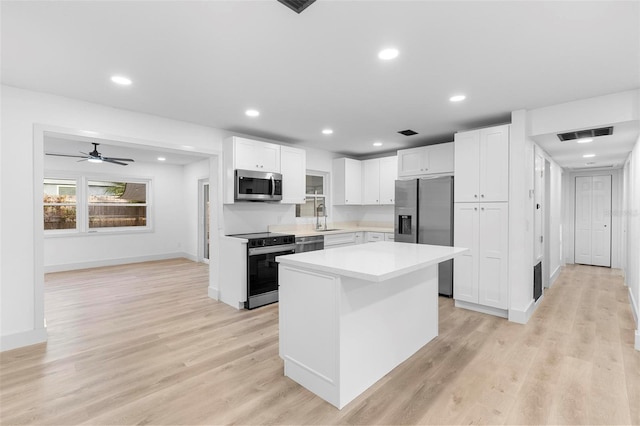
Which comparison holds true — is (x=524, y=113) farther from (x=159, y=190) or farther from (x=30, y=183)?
(x=159, y=190)

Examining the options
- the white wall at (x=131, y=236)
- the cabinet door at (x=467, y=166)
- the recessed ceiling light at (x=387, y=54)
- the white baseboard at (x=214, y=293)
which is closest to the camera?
the recessed ceiling light at (x=387, y=54)

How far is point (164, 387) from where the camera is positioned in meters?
2.34

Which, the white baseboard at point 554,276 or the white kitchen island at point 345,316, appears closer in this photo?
the white kitchen island at point 345,316

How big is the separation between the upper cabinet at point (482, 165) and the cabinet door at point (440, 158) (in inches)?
21.6

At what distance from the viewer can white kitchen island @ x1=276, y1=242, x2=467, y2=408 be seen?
2092mm

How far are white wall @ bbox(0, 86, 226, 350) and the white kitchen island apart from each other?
2.59 metres

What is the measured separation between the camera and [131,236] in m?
7.46

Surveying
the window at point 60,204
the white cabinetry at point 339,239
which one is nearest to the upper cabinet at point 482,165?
the white cabinetry at point 339,239

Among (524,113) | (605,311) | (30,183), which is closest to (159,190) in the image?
(30,183)

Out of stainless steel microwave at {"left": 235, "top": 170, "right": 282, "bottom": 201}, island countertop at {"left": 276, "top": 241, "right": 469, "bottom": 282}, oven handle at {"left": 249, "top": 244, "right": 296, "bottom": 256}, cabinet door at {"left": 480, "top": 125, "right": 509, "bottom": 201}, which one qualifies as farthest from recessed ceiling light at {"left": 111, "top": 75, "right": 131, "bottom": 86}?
cabinet door at {"left": 480, "top": 125, "right": 509, "bottom": 201}

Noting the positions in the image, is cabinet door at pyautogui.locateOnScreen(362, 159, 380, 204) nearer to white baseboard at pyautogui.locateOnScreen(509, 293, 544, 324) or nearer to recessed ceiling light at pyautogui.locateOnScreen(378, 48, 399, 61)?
white baseboard at pyautogui.locateOnScreen(509, 293, 544, 324)

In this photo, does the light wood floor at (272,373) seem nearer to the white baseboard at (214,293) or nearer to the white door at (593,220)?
the white baseboard at (214,293)

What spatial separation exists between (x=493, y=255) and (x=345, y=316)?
263 cm

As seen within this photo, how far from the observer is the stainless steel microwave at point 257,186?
438cm
